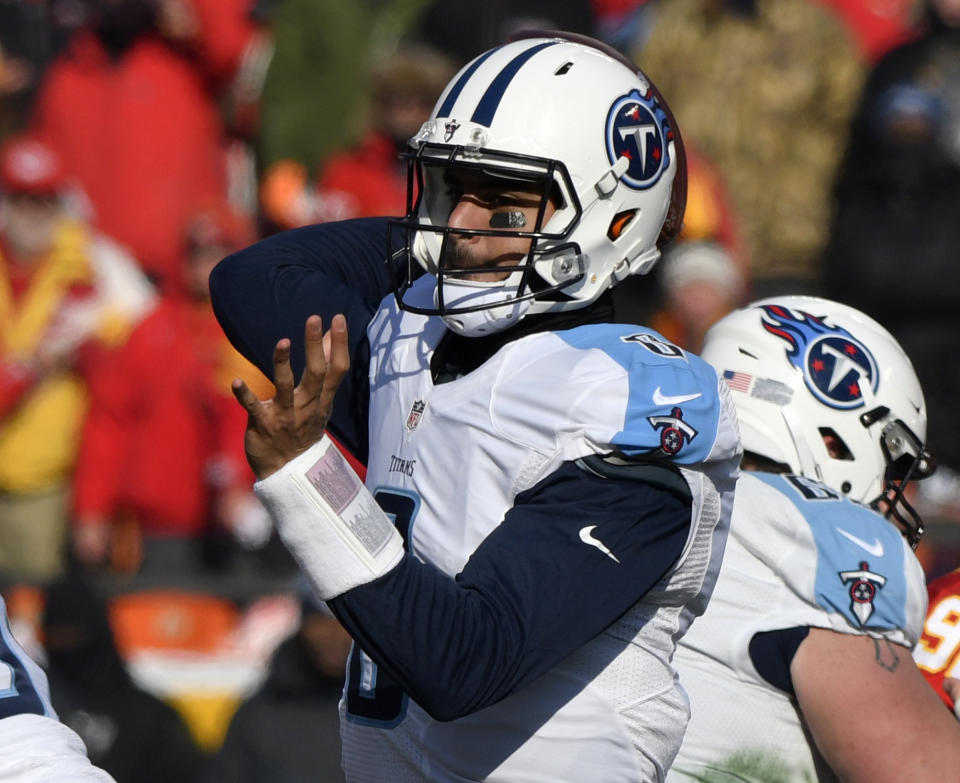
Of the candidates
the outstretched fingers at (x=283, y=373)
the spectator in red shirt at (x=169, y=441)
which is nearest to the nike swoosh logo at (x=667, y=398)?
the outstretched fingers at (x=283, y=373)

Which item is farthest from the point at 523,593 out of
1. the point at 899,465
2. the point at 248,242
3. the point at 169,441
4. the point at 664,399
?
the point at 248,242

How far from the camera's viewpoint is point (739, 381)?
3.38 meters

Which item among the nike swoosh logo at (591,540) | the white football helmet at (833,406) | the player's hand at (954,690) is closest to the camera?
the nike swoosh logo at (591,540)

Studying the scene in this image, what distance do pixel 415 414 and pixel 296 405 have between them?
1.55 ft

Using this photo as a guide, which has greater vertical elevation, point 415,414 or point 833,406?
point 415,414

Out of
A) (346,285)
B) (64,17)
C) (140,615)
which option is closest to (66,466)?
(140,615)

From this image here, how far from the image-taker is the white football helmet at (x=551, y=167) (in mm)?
2660

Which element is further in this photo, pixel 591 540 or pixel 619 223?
pixel 619 223

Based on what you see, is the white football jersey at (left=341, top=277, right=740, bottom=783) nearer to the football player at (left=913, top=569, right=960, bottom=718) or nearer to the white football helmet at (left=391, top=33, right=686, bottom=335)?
the white football helmet at (left=391, top=33, right=686, bottom=335)

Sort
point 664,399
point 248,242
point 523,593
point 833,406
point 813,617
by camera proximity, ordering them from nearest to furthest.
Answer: point 523,593, point 664,399, point 813,617, point 833,406, point 248,242

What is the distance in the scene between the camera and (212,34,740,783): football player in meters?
2.28

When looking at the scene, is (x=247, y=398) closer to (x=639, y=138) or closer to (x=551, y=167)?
(x=551, y=167)

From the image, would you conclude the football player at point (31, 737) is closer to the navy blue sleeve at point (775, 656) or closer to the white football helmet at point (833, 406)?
the navy blue sleeve at point (775, 656)

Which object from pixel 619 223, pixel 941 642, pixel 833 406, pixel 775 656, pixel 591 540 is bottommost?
pixel 941 642
